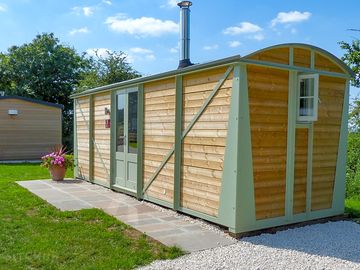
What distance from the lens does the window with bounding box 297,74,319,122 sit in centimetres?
487

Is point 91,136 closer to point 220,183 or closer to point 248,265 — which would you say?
point 220,183

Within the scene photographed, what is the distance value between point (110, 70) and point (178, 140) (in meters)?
13.4

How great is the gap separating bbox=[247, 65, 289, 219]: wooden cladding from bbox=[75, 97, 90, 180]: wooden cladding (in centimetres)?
514

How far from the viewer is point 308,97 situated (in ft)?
16.2

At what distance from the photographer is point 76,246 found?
13.6ft

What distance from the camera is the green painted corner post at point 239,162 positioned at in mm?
4480

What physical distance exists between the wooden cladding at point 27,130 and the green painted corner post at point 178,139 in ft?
37.8

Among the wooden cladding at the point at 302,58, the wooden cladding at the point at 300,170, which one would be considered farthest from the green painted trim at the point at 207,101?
the wooden cladding at the point at 300,170

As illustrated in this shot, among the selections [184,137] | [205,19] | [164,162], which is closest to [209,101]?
[184,137]

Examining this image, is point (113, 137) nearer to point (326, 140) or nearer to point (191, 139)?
point (191, 139)

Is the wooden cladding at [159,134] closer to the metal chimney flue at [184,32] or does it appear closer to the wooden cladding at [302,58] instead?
the metal chimney flue at [184,32]

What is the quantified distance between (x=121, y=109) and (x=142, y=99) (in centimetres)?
90

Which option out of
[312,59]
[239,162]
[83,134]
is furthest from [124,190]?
[312,59]

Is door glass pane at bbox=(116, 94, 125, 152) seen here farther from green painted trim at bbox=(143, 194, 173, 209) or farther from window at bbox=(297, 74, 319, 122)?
window at bbox=(297, 74, 319, 122)
